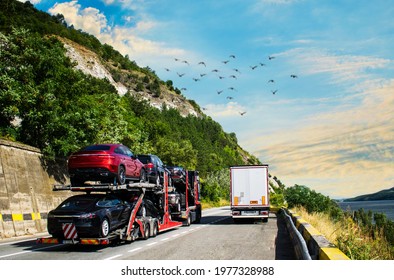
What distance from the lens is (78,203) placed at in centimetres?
1423

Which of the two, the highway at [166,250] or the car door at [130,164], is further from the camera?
the car door at [130,164]

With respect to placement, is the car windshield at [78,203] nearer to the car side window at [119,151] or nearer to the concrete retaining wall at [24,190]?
the car side window at [119,151]

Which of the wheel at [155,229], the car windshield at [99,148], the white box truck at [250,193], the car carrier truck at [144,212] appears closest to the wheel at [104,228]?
the car carrier truck at [144,212]

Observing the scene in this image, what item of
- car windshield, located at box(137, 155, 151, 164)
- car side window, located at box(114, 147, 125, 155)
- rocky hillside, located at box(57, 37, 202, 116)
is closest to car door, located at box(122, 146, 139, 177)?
car side window, located at box(114, 147, 125, 155)

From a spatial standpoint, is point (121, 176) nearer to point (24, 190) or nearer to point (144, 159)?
point (144, 159)

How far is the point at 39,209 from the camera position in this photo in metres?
23.0

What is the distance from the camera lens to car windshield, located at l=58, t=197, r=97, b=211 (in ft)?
45.9

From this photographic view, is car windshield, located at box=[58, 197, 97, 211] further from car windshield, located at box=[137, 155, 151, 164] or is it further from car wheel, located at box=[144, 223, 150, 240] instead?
car windshield, located at box=[137, 155, 151, 164]

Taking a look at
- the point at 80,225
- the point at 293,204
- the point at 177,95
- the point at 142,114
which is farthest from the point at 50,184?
the point at 177,95

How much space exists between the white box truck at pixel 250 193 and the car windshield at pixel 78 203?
13759 millimetres

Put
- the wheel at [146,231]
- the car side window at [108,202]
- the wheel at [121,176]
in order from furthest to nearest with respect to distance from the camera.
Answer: the wheel at [146,231], the wheel at [121,176], the car side window at [108,202]

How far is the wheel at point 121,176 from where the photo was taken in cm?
1560
